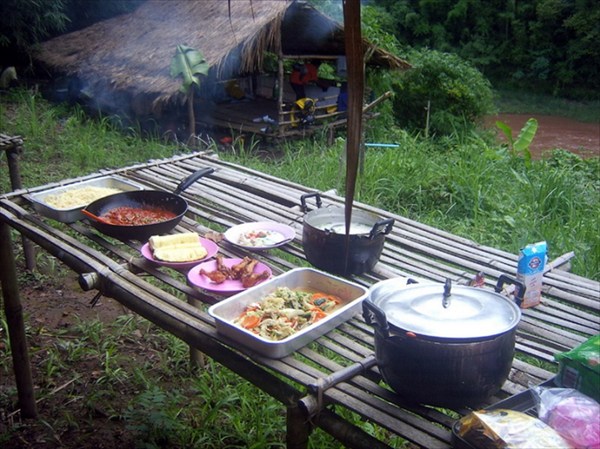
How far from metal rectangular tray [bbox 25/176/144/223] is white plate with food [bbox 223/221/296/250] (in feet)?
2.28

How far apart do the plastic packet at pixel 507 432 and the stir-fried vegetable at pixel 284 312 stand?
0.62 meters

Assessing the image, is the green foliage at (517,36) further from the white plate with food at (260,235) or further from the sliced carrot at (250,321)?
the sliced carrot at (250,321)

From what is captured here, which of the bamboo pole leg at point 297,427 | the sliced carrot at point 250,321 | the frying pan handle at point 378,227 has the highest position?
the frying pan handle at point 378,227

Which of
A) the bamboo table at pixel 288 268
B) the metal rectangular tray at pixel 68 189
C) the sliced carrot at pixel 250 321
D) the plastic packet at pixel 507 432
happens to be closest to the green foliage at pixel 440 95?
the bamboo table at pixel 288 268

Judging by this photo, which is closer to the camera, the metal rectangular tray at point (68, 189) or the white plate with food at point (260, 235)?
the white plate with food at point (260, 235)

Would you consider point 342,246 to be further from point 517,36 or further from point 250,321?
point 517,36

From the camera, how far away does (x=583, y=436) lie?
49.3 inches

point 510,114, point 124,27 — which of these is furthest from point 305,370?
point 510,114

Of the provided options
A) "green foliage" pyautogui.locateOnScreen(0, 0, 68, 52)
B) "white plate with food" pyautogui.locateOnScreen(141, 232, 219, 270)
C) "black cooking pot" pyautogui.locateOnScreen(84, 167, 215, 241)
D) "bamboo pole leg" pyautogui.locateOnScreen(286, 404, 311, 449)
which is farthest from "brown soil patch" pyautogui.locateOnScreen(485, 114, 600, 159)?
"bamboo pole leg" pyautogui.locateOnScreen(286, 404, 311, 449)

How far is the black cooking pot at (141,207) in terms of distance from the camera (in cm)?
249

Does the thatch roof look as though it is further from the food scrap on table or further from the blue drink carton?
the blue drink carton

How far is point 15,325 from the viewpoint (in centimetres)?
320

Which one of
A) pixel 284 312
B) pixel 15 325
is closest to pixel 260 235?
pixel 284 312

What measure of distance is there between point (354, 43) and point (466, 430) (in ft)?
2.76
